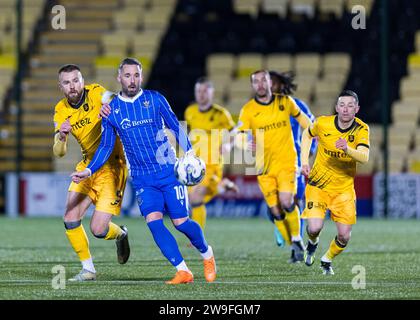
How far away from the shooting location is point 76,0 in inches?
1085

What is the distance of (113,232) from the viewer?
35.2ft

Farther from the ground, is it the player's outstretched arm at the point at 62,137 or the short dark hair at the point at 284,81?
the short dark hair at the point at 284,81

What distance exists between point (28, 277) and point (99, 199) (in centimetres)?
96

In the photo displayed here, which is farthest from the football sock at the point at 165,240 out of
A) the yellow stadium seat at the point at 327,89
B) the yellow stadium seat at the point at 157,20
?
the yellow stadium seat at the point at 157,20

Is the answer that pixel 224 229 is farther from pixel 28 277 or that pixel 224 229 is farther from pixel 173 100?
pixel 28 277

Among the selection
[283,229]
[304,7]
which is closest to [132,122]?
[283,229]

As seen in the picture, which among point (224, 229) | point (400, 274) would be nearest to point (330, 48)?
point (224, 229)

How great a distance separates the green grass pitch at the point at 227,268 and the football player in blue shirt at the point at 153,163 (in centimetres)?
41

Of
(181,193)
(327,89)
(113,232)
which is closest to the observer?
(181,193)

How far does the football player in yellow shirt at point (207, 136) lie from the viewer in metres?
15.4

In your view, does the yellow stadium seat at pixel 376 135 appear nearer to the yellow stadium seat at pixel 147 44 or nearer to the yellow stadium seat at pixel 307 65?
the yellow stadium seat at pixel 307 65

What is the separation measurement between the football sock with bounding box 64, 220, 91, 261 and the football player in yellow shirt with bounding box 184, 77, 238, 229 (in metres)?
4.94

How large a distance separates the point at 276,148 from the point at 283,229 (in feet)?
3.06

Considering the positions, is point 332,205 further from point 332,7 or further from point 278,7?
point 278,7
